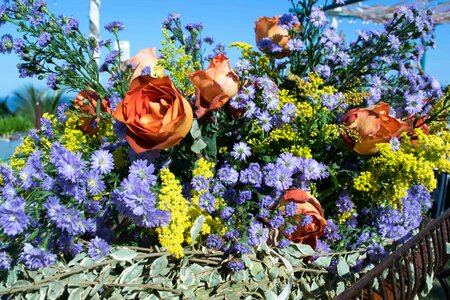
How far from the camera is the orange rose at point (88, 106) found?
111 cm

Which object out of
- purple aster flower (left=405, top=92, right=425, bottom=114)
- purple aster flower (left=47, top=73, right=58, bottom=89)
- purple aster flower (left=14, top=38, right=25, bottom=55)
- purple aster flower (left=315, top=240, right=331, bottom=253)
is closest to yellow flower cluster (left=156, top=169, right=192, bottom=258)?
purple aster flower (left=315, top=240, right=331, bottom=253)

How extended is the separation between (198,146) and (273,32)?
1.48 ft

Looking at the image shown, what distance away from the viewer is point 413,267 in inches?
45.9

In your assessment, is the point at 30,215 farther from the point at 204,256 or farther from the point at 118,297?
the point at 204,256

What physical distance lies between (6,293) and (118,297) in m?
0.19

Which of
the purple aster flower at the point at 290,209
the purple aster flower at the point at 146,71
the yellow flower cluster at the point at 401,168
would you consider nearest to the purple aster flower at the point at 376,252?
the yellow flower cluster at the point at 401,168

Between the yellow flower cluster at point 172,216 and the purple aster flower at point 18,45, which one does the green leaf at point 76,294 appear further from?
the purple aster flower at point 18,45

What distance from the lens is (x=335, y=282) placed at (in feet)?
3.29

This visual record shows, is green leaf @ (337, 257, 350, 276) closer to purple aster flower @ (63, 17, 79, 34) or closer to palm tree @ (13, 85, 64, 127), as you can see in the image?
purple aster flower @ (63, 17, 79, 34)

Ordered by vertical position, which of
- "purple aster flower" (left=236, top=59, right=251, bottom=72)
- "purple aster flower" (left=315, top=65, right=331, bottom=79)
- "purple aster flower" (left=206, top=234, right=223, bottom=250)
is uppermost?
"purple aster flower" (left=236, top=59, right=251, bottom=72)

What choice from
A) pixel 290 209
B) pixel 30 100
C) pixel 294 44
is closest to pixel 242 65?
pixel 294 44

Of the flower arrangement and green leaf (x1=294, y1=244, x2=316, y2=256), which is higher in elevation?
the flower arrangement

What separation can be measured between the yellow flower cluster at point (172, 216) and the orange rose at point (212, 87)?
0.16 meters

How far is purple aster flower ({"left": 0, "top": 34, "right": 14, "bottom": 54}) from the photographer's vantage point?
3.83ft
